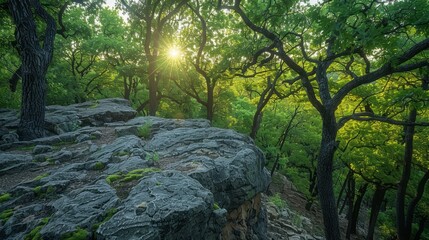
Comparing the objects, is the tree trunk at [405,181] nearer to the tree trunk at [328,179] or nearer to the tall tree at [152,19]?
the tree trunk at [328,179]

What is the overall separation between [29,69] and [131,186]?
25.1 ft

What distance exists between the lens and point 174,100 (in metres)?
20.4

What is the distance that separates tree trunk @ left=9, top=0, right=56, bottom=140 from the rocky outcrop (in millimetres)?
900

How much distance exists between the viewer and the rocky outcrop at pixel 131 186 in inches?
153

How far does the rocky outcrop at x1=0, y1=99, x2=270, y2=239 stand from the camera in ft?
12.8

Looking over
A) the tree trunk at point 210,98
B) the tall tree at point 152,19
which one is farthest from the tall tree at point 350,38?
the tree trunk at point 210,98

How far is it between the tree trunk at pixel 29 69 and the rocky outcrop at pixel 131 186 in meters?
0.90

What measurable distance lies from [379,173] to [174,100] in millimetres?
15023

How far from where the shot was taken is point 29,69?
30.8 feet

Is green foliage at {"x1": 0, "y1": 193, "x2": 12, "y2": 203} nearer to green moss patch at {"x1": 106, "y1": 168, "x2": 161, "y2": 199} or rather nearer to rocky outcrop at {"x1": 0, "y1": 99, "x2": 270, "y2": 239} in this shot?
rocky outcrop at {"x1": 0, "y1": 99, "x2": 270, "y2": 239}

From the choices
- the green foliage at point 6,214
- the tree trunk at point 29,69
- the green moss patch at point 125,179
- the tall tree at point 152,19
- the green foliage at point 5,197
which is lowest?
the green foliage at point 6,214

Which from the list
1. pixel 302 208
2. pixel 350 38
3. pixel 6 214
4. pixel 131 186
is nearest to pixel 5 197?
pixel 6 214

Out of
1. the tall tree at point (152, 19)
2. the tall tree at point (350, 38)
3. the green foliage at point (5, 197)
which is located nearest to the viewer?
the green foliage at point (5, 197)

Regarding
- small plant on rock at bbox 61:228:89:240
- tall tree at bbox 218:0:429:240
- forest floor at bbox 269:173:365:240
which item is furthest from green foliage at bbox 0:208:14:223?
forest floor at bbox 269:173:365:240
